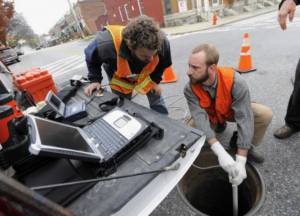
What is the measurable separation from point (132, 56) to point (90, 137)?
37.7 inches

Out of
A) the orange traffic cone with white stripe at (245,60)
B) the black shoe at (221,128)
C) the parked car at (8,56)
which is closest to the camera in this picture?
the black shoe at (221,128)

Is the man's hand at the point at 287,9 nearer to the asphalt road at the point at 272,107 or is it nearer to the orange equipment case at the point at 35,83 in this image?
the asphalt road at the point at 272,107

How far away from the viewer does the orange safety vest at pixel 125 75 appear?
1.70 meters

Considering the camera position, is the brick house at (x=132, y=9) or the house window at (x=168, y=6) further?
the brick house at (x=132, y=9)

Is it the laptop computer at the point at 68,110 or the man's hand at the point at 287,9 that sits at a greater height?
the man's hand at the point at 287,9

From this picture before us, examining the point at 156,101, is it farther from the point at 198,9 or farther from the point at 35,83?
the point at 198,9

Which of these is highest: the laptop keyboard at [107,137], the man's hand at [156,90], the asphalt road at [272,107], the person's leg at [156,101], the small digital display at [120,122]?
the small digital display at [120,122]

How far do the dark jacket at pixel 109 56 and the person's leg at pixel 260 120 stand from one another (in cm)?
109

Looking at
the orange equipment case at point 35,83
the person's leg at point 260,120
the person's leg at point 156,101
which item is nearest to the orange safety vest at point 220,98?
the person's leg at point 260,120

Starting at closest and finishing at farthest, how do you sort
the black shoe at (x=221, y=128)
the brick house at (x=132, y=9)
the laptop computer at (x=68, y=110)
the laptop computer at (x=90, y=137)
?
the laptop computer at (x=90, y=137), the laptop computer at (x=68, y=110), the black shoe at (x=221, y=128), the brick house at (x=132, y=9)

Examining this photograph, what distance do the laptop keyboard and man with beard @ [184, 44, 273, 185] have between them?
0.86m

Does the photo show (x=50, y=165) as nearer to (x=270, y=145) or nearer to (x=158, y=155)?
(x=158, y=155)

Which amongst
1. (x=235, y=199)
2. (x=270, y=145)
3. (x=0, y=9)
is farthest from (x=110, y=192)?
(x=0, y=9)

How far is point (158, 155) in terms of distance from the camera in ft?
3.02
